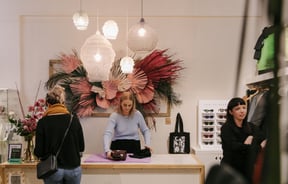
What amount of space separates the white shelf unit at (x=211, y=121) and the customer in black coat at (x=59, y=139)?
2.16 metres

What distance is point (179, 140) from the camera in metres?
4.76

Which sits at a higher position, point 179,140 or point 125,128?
point 125,128

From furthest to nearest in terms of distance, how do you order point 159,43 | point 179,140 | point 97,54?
point 159,43 < point 179,140 < point 97,54

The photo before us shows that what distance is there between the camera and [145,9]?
4.90 metres

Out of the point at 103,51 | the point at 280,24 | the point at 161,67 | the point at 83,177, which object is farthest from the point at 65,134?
the point at 280,24

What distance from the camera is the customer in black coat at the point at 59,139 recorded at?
9.87ft

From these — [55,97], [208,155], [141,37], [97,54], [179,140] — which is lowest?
[208,155]

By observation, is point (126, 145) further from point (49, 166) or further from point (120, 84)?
point (49, 166)

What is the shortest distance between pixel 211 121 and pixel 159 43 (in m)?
1.33

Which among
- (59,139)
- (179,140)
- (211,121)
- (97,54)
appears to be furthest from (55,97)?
(211,121)

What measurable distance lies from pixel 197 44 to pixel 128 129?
1.72 meters

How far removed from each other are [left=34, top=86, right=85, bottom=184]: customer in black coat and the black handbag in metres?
1.86

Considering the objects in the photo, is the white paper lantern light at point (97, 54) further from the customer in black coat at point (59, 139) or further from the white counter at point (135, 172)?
the white counter at point (135, 172)

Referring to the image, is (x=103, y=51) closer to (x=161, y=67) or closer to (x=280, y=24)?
(x=161, y=67)
